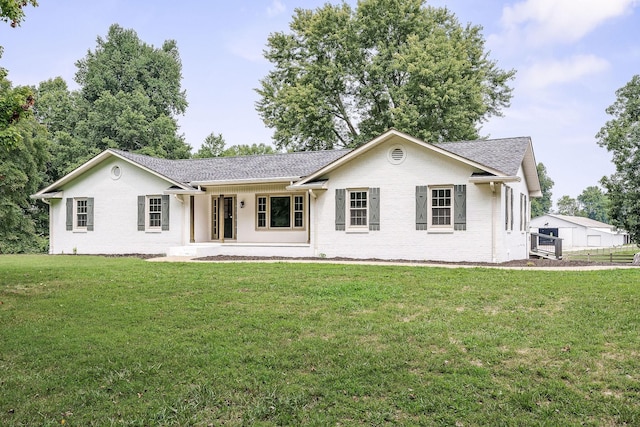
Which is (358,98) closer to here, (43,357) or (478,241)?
(478,241)

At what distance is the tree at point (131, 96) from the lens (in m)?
34.0

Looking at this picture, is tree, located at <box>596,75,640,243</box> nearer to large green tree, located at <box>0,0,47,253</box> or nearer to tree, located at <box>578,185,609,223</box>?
large green tree, located at <box>0,0,47,253</box>

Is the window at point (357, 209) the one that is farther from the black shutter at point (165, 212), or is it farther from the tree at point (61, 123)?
the tree at point (61, 123)

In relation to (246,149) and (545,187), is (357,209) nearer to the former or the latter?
(246,149)

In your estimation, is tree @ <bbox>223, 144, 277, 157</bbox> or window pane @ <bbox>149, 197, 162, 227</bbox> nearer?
window pane @ <bbox>149, 197, 162, 227</bbox>

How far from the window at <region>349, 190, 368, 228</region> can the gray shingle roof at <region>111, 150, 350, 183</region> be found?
2.30m

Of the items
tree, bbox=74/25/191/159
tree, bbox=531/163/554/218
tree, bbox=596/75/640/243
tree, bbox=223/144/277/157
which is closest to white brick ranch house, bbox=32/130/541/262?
tree, bbox=596/75/640/243

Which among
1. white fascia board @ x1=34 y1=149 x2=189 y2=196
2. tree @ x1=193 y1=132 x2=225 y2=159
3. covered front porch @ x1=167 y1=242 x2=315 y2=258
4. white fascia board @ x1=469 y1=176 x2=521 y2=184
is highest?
tree @ x1=193 y1=132 x2=225 y2=159

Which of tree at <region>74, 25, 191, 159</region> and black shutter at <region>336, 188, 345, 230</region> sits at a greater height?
tree at <region>74, 25, 191, 159</region>

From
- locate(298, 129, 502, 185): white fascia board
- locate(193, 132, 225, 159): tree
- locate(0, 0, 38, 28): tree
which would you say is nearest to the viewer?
locate(0, 0, 38, 28): tree

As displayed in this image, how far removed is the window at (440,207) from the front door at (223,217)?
837 centimetres

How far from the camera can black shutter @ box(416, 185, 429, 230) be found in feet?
49.6

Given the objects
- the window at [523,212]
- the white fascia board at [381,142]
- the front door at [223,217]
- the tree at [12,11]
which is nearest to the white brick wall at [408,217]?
the white fascia board at [381,142]

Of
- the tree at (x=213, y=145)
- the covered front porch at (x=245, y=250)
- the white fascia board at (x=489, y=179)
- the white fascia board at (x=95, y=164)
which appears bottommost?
the covered front porch at (x=245, y=250)
